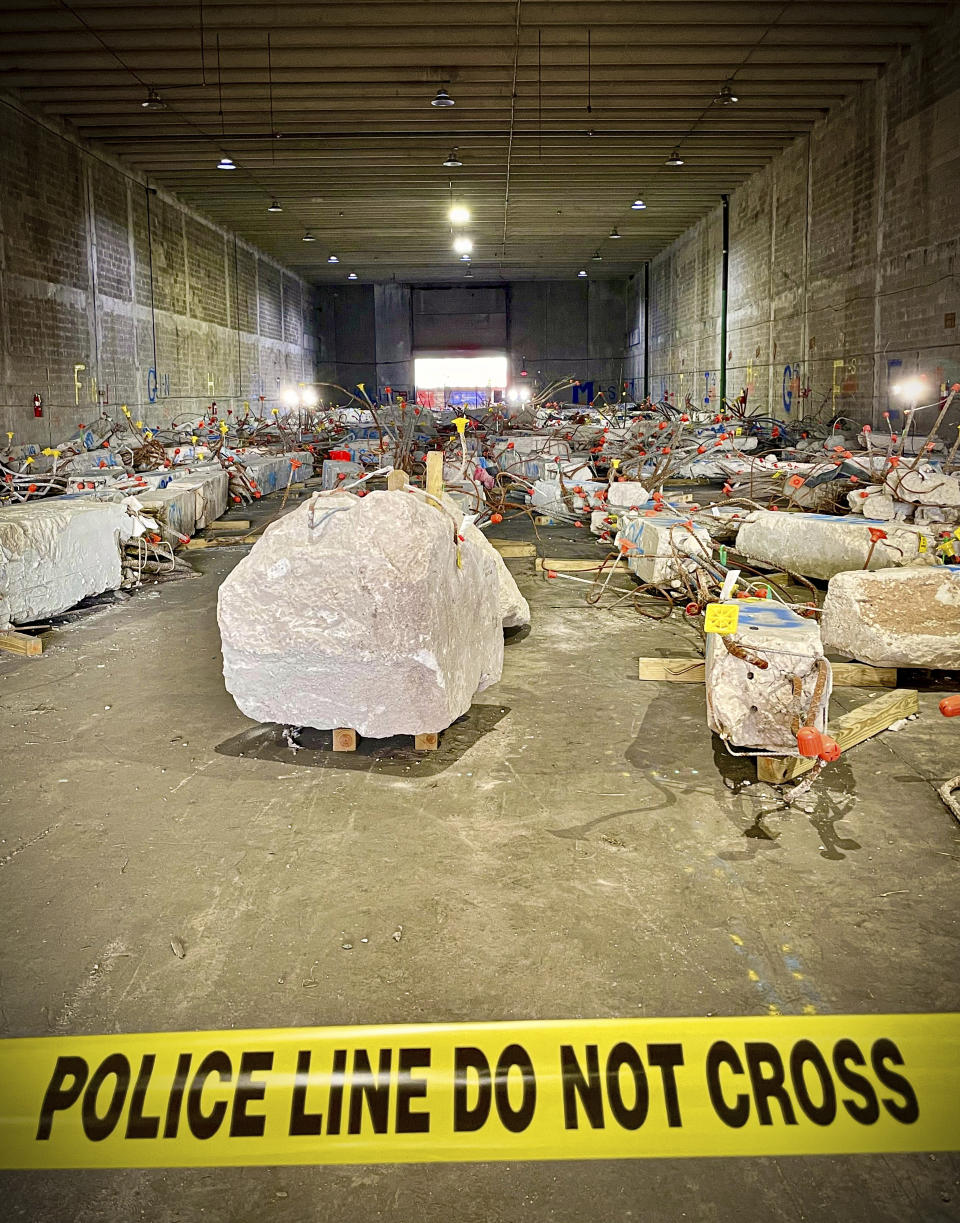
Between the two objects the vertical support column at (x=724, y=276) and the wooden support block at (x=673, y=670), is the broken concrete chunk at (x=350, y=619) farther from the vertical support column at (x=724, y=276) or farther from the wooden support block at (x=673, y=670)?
the vertical support column at (x=724, y=276)

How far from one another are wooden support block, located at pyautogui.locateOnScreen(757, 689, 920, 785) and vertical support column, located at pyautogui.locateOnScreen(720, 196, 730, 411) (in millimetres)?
19322

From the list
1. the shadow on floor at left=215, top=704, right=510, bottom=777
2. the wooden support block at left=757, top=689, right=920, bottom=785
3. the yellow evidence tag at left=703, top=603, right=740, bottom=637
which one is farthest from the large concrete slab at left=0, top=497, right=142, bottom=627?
the wooden support block at left=757, top=689, right=920, bottom=785

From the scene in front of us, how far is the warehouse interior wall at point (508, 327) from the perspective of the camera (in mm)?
35688

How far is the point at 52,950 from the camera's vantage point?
2887 millimetres

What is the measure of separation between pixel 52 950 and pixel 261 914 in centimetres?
63

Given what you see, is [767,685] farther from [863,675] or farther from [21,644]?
[21,644]

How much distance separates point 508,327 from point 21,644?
31.7 metres

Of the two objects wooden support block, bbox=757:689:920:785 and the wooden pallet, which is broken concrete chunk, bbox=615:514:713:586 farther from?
the wooden pallet

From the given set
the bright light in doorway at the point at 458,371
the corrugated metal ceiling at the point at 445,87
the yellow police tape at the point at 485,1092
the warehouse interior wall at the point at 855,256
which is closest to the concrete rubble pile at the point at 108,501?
the yellow police tape at the point at 485,1092

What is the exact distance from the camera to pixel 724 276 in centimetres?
2341

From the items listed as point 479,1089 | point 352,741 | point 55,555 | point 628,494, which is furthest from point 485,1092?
point 628,494

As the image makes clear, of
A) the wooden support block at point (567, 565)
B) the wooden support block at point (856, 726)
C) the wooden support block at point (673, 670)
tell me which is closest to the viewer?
the wooden support block at point (856, 726)

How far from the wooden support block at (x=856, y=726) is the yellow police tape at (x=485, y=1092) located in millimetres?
1826

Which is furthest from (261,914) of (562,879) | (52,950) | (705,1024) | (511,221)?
(511,221)
